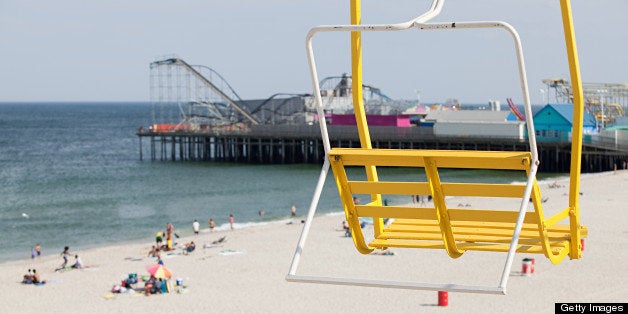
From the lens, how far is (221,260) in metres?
22.9

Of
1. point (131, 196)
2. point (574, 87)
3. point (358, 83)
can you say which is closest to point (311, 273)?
point (358, 83)

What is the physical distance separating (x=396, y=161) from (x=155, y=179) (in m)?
51.2

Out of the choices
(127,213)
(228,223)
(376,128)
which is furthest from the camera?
(376,128)

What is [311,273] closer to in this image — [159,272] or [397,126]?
[159,272]

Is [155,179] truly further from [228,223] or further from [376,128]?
[228,223]

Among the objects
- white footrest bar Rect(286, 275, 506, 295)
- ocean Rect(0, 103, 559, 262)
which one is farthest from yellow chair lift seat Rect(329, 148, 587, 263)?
ocean Rect(0, 103, 559, 262)

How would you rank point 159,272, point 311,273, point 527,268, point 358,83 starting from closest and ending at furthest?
point 358,83
point 159,272
point 527,268
point 311,273

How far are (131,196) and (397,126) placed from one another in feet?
54.3

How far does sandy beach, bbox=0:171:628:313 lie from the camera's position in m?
17.2

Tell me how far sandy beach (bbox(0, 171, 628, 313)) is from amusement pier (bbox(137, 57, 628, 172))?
70.5 feet

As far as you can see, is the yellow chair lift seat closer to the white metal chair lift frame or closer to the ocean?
the white metal chair lift frame

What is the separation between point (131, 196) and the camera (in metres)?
45.9

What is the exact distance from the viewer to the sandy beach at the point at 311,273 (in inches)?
678

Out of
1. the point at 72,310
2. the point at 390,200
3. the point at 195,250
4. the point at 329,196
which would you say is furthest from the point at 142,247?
the point at 329,196
